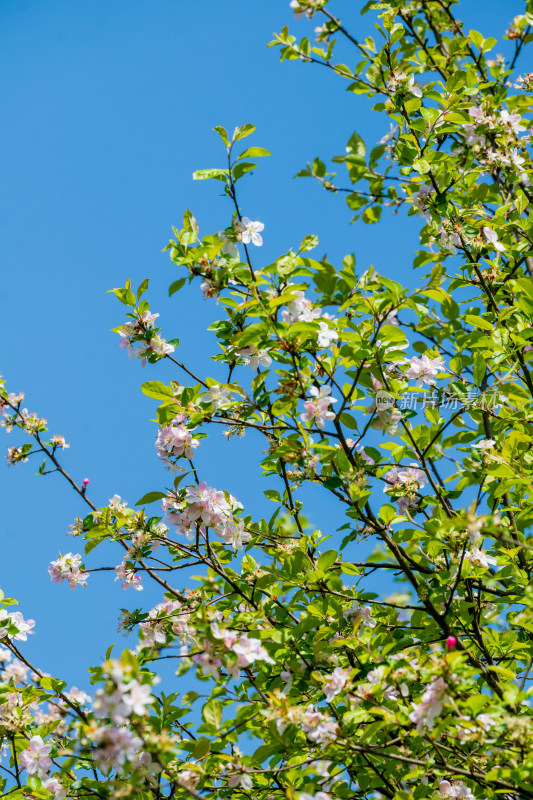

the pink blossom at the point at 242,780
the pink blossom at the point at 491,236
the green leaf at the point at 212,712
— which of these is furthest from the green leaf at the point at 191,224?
the pink blossom at the point at 242,780

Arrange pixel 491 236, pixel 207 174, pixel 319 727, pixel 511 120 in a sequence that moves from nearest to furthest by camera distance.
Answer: pixel 319 727
pixel 207 174
pixel 491 236
pixel 511 120

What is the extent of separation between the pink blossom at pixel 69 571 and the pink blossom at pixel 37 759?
1064 millimetres

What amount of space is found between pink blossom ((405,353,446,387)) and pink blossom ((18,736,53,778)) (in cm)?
212

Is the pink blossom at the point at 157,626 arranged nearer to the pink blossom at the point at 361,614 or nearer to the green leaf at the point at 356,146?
the pink blossom at the point at 361,614

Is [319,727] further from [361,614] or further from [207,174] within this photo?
[207,174]

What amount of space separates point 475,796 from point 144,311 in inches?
92.0

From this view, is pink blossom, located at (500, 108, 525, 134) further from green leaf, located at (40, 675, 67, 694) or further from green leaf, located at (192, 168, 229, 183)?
green leaf, located at (40, 675, 67, 694)

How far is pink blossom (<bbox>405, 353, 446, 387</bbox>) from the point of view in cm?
293

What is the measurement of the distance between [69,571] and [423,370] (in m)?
2.18

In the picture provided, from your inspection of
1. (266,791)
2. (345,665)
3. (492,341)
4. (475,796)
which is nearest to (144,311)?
(492,341)

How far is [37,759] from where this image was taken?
272cm

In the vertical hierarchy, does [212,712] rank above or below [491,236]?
below

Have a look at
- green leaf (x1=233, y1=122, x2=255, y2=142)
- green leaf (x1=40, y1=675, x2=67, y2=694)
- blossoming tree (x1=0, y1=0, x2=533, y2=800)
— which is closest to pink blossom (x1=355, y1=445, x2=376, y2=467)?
blossoming tree (x1=0, y1=0, x2=533, y2=800)

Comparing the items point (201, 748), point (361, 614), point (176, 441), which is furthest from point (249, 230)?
point (201, 748)
